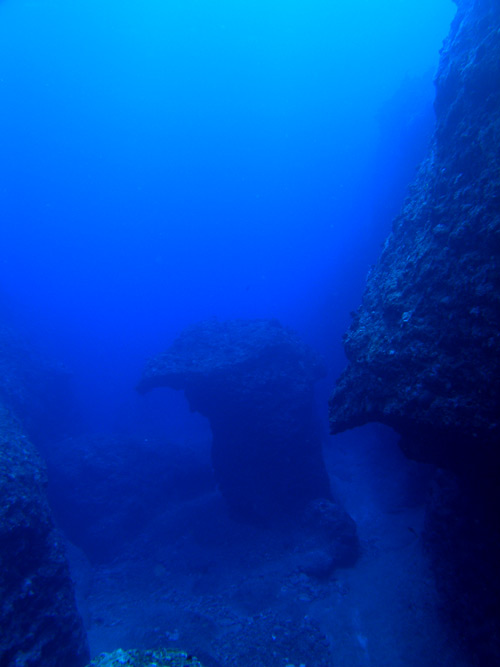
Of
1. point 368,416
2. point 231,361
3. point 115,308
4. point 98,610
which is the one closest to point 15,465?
point 98,610

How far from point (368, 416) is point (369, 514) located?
8.16 metres

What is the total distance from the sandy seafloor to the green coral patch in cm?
→ 427

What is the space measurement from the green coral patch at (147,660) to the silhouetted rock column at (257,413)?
8598 millimetres

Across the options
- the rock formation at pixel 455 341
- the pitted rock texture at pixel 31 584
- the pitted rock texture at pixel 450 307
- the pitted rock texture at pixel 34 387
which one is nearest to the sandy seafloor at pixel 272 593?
the rock formation at pixel 455 341

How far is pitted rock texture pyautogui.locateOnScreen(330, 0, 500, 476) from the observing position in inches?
162

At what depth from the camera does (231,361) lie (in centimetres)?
1348

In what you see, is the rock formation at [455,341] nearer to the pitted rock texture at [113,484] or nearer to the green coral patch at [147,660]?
the green coral patch at [147,660]

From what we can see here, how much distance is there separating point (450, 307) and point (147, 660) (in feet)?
17.6

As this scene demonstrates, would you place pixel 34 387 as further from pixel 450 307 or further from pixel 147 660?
pixel 450 307

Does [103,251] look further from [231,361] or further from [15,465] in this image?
[15,465]

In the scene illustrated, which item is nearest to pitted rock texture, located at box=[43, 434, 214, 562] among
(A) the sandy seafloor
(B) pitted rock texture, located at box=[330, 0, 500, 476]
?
(A) the sandy seafloor

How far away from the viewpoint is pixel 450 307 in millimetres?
4633

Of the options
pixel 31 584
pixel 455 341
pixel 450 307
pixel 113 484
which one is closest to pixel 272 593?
pixel 31 584

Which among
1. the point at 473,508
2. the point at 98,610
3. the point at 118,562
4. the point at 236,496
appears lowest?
the point at 473,508
